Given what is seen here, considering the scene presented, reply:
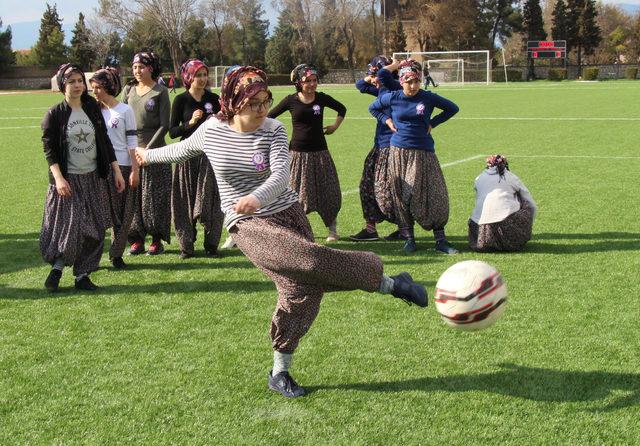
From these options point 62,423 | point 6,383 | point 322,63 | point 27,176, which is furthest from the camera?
point 322,63

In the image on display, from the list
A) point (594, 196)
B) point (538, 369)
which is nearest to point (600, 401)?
Answer: point (538, 369)

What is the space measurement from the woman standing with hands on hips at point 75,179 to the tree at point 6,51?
80989 mm

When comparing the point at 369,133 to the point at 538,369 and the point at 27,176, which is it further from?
the point at 538,369

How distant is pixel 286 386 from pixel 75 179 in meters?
3.21

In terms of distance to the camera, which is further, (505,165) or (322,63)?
(322,63)

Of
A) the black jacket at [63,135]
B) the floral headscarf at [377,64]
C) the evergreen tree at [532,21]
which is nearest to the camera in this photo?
the black jacket at [63,135]

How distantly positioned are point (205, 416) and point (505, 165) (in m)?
5.17

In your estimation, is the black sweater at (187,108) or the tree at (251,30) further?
the tree at (251,30)

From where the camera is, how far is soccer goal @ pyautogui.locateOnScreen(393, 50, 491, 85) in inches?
2484

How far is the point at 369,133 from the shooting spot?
22500 mm

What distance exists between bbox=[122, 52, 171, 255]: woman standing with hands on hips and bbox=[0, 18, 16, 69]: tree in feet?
261

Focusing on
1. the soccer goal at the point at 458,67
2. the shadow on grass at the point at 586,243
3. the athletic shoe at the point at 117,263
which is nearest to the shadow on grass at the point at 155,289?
the athletic shoe at the point at 117,263

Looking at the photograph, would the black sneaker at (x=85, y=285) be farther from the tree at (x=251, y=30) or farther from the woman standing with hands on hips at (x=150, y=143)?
the tree at (x=251, y=30)

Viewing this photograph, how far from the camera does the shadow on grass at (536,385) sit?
461 centimetres
